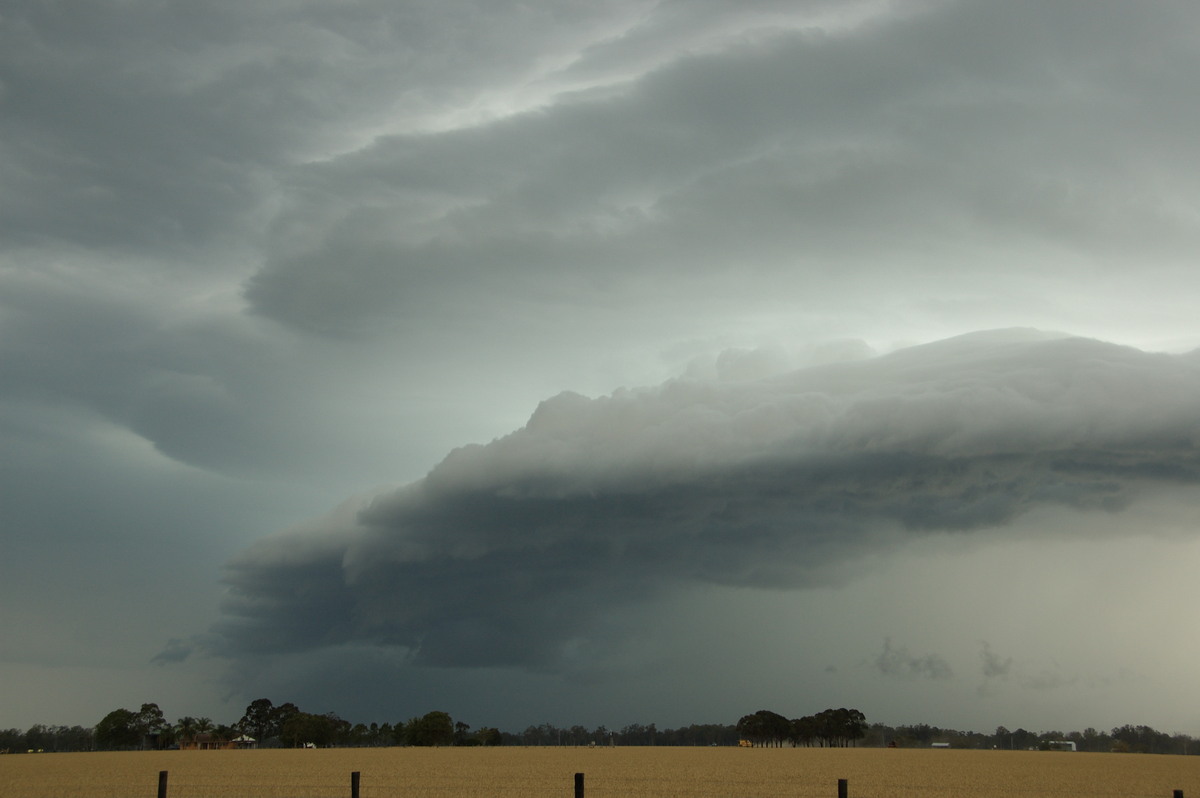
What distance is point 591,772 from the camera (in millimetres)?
78625

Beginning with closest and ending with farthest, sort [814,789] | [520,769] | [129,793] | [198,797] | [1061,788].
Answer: [198,797] < [129,793] < [814,789] < [1061,788] < [520,769]

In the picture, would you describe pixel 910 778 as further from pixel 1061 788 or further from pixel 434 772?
pixel 434 772

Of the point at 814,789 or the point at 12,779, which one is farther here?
the point at 12,779

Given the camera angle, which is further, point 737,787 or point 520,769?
point 520,769

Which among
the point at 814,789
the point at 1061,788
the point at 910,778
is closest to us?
the point at 814,789

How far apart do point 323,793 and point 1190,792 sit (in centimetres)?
5271

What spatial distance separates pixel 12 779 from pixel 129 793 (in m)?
27.6

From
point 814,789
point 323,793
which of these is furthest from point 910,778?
point 323,793

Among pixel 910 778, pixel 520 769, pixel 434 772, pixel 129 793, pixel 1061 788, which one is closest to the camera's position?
pixel 129 793

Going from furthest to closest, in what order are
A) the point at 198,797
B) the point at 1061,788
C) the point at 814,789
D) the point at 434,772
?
the point at 434,772 → the point at 1061,788 → the point at 814,789 → the point at 198,797

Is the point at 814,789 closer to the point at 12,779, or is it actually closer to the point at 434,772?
the point at 434,772

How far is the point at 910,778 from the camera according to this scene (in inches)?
2867

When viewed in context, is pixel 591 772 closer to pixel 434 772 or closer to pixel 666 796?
pixel 434 772

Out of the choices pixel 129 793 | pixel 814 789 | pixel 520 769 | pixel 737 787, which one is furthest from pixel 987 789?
pixel 129 793
